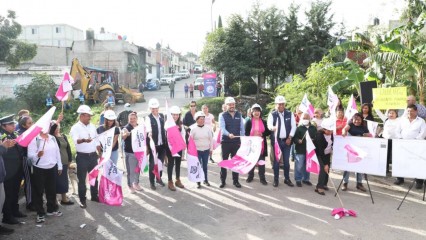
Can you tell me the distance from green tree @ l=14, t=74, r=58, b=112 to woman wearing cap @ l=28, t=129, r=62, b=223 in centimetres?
2320

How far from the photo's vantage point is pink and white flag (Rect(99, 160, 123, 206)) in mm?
6789

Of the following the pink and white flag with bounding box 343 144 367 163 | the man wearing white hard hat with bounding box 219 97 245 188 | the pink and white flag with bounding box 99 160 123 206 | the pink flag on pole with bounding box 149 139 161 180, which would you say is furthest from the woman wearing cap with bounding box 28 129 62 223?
the pink and white flag with bounding box 343 144 367 163

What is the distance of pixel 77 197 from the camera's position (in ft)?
25.3

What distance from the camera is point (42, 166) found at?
6.33 m

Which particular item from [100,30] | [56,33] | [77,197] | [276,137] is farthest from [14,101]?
[56,33]

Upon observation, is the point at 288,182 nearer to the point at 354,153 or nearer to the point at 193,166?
the point at 354,153

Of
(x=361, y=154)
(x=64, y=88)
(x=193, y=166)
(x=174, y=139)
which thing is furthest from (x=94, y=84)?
(x=361, y=154)

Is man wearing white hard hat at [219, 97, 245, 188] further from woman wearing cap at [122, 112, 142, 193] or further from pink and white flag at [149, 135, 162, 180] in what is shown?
woman wearing cap at [122, 112, 142, 193]

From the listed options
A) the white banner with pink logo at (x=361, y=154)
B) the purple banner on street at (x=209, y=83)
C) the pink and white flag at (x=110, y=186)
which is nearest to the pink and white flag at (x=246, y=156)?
the white banner with pink logo at (x=361, y=154)

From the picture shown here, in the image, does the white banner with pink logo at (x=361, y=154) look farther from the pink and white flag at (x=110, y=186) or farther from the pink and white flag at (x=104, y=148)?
the pink and white flag at (x=104, y=148)

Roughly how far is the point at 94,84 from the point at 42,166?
21549 millimetres

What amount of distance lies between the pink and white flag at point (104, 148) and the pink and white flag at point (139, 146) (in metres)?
0.75

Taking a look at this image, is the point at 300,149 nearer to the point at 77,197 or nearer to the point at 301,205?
the point at 301,205

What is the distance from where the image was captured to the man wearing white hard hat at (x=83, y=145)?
6.80 m
